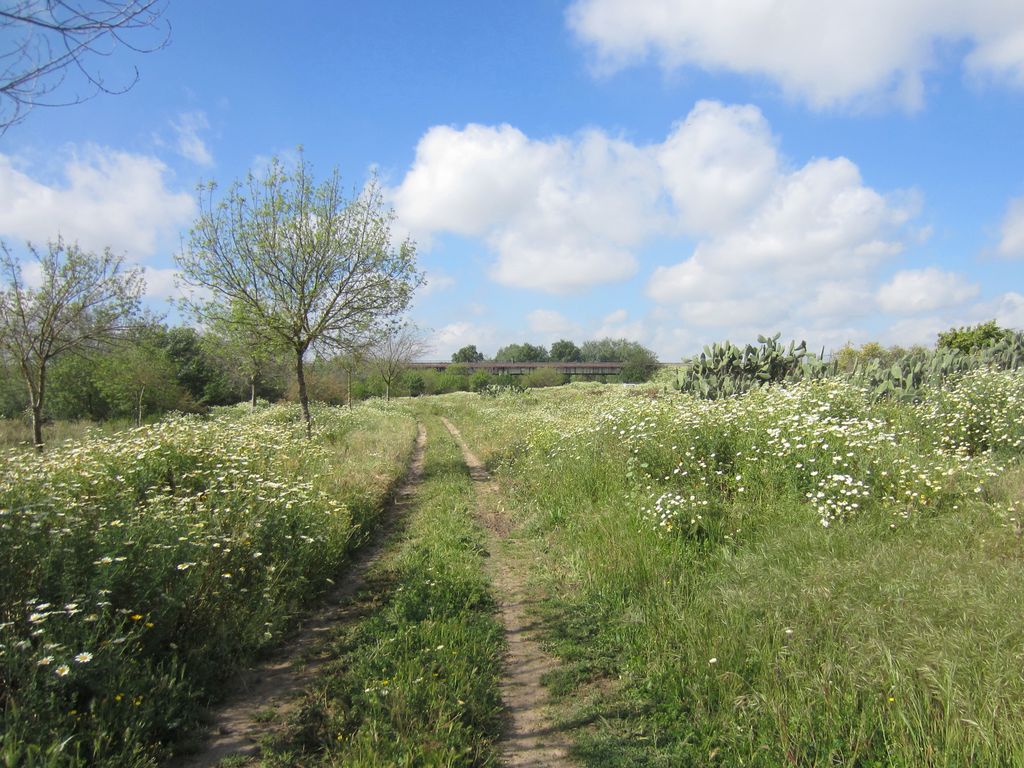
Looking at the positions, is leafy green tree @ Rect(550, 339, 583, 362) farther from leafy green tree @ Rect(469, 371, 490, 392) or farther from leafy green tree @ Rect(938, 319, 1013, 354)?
leafy green tree @ Rect(938, 319, 1013, 354)

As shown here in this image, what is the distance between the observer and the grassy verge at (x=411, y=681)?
296 cm

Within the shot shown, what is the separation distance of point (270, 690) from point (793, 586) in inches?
151

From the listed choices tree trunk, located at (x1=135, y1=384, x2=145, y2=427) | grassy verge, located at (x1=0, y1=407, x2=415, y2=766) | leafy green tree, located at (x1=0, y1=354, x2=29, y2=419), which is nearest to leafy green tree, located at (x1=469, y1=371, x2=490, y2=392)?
tree trunk, located at (x1=135, y1=384, x2=145, y2=427)

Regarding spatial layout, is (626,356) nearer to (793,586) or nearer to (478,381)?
(478,381)

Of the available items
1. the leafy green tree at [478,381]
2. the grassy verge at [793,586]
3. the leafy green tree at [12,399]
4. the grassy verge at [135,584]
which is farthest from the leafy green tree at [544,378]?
the grassy verge at [135,584]

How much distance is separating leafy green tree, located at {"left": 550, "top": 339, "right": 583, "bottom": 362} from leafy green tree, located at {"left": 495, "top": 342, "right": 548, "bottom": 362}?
2151 mm

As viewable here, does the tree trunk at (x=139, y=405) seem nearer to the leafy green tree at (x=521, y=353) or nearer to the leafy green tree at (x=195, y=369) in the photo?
the leafy green tree at (x=195, y=369)

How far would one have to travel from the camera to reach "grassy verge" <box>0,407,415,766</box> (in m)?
2.81

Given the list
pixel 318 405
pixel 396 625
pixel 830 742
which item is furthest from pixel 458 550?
pixel 318 405

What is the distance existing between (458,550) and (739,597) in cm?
339

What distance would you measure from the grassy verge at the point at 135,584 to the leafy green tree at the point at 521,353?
309 feet

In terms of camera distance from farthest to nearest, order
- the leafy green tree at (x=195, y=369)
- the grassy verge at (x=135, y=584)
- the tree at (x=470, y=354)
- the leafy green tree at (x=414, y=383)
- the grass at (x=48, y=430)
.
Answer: the tree at (x=470, y=354) < the leafy green tree at (x=414, y=383) < the leafy green tree at (x=195, y=369) < the grass at (x=48, y=430) < the grassy verge at (x=135, y=584)

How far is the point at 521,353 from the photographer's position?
10244cm

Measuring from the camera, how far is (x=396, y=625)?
448 cm
